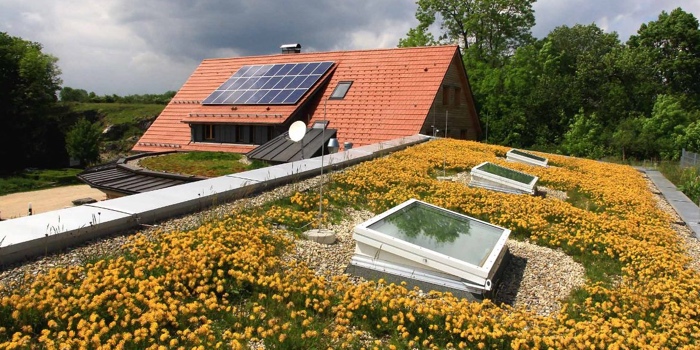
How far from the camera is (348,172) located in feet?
41.1

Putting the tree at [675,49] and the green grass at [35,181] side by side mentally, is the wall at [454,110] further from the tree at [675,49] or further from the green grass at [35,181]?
the green grass at [35,181]

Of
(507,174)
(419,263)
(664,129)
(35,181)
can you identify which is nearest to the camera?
(419,263)

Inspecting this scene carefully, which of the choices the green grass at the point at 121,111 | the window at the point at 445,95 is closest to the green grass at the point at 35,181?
the green grass at the point at 121,111

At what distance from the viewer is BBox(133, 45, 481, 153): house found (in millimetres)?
23484

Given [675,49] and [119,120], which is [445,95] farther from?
[119,120]

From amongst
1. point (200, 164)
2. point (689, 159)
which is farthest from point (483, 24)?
point (200, 164)

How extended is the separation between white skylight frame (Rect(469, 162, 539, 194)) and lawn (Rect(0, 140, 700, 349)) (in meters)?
3.88

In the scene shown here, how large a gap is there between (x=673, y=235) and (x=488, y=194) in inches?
151

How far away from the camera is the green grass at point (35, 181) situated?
3931 centimetres

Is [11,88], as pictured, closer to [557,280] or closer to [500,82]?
[500,82]

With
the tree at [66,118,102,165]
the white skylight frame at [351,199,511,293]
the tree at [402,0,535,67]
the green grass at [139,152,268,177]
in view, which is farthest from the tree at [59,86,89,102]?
the white skylight frame at [351,199,511,293]

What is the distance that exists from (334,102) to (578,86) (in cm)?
1972

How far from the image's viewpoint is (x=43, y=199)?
34188mm

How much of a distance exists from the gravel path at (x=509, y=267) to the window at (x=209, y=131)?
61.6 ft
